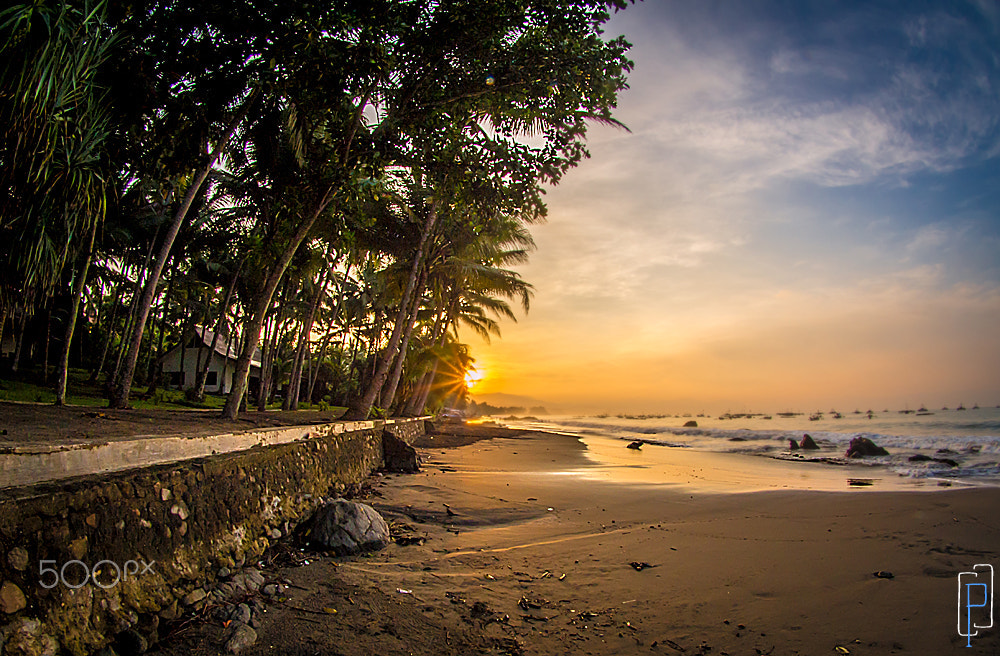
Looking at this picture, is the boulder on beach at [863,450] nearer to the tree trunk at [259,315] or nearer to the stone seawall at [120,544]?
the tree trunk at [259,315]

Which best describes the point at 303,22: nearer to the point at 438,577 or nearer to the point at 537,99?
the point at 537,99

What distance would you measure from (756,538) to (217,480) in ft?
15.8

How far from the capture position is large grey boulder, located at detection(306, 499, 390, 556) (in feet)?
12.8

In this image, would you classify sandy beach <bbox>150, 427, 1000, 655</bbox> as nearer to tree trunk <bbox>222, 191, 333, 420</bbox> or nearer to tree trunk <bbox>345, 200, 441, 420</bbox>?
tree trunk <bbox>222, 191, 333, 420</bbox>

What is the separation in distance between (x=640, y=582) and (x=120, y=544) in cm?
326

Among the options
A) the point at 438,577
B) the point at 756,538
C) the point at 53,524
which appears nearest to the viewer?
the point at 53,524

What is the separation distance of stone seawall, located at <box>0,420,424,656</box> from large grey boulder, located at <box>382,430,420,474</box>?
16.1 feet

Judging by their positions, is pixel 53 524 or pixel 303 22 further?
pixel 303 22

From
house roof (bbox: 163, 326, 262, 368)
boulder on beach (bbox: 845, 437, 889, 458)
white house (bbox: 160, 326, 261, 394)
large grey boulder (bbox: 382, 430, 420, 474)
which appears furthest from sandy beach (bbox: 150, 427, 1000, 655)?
white house (bbox: 160, 326, 261, 394)

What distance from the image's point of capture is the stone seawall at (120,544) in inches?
73.5

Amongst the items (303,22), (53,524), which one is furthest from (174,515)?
(303,22)

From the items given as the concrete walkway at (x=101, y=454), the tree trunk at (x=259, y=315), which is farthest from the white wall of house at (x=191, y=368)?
the concrete walkway at (x=101, y=454)

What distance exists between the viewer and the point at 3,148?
4840mm

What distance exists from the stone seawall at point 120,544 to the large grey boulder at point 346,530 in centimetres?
34
